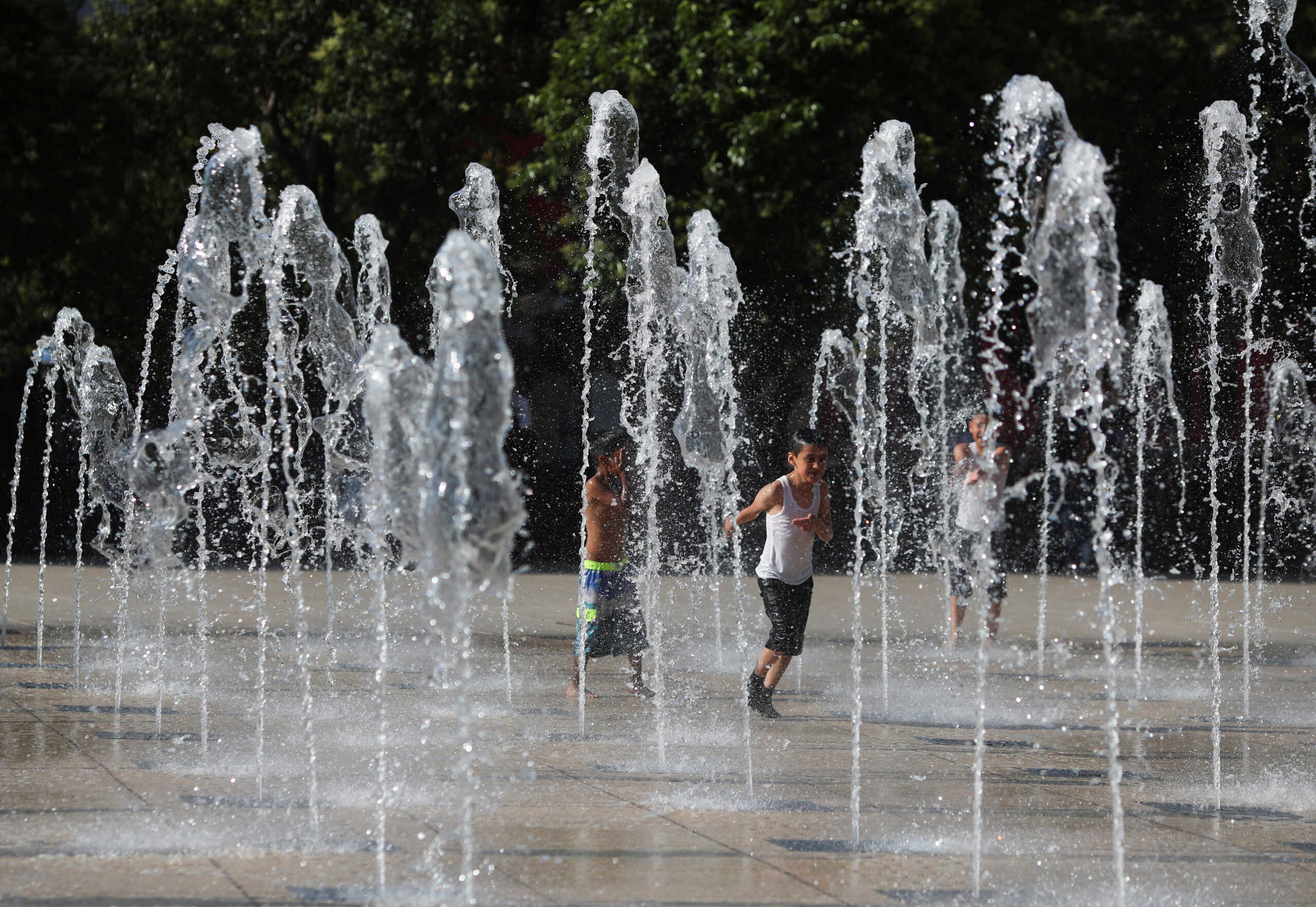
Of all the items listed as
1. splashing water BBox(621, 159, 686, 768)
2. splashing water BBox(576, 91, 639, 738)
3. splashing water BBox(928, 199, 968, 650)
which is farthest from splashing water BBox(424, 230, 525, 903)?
splashing water BBox(928, 199, 968, 650)

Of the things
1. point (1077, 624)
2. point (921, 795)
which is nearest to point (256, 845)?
point (921, 795)

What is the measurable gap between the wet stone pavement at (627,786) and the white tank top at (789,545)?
28.3 inches

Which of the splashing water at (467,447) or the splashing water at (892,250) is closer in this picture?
the splashing water at (467,447)

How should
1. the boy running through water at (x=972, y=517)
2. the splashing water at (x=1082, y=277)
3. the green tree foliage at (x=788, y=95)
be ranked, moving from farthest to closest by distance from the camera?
the green tree foliage at (x=788, y=95) → the boy running through water at (x=972, y=517) → the splashing water at (x=1082, y=277)

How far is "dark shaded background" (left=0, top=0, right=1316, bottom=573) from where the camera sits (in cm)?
1742

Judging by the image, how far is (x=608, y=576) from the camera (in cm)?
809

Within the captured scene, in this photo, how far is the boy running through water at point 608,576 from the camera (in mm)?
8023

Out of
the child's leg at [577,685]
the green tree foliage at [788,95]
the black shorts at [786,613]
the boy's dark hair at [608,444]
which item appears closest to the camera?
the black shorts at [786,613]

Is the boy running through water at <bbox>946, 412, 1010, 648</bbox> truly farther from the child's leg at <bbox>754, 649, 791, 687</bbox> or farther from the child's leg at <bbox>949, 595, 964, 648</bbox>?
the child's leg at <bbox>754, 649, 791, 687</bbox>

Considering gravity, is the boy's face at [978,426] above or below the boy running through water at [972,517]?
above

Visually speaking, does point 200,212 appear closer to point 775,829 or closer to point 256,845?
point 256,845

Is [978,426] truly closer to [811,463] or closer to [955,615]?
[955,615]

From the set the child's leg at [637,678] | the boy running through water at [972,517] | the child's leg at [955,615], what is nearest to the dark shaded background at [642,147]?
the boy running through water at [972,517]

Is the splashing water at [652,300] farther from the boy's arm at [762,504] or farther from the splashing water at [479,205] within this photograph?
the splashing water at [479,205]
